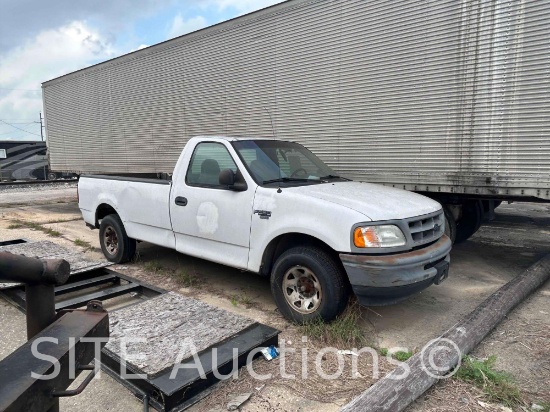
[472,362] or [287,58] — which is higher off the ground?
[287,58]

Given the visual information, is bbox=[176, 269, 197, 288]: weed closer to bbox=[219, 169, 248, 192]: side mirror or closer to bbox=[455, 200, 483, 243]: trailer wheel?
bbox=[219, 169, 248, 192]: side mirror

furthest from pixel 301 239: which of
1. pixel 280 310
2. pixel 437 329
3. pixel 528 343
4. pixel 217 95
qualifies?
pixel 217 95

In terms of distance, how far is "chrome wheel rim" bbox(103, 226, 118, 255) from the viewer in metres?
6.01

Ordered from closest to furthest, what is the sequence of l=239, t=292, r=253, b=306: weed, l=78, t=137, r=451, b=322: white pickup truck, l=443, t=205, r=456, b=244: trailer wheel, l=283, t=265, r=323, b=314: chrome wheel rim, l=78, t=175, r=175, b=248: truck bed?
1. l=78, t=137, r=451, b=322: white pickup truck
2. l=283, t=265, r=323, b=314: chrome wheel rim
3. l=239, t=292, r=253, b=306: weed
4. l=78, t=175, r=175, b=248: truck bed
5. l=443, t=205, r=456, b=244: trailer wheel

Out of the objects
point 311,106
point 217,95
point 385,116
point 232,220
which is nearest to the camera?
point 232,220

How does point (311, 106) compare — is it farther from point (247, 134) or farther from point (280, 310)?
point (280, 310)

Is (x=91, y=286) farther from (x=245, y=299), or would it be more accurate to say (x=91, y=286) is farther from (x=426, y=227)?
(x=426, y=227)

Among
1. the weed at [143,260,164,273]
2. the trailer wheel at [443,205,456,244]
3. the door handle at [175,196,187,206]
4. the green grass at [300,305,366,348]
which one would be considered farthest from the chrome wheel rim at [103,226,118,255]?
the trailer wheel at [443,205,456,244]

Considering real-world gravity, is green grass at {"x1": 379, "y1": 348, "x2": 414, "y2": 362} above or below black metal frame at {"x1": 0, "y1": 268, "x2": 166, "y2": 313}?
below

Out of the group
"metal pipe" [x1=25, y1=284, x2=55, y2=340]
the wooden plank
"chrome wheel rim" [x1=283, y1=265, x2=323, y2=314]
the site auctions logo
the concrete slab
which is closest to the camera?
"metal pipe" [x1=25, y1=284, x2=55, y2=340]

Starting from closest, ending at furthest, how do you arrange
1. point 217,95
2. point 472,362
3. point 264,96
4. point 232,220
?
point 472,362 → point 232,220 → point 264,96 → point 217,95

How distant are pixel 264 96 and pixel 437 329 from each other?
4854 mm

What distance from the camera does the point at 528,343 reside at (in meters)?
3.64

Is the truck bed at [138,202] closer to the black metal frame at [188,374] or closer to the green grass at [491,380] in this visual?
the black metal frame at [188,374]
